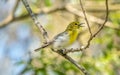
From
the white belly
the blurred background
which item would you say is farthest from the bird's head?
the blurred background

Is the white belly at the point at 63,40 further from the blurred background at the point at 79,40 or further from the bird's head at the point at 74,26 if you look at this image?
A: the blurred background at the point at 79,40

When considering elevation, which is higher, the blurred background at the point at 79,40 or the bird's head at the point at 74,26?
the bird's head at the point at 74,26

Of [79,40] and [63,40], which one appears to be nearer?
[63,40]

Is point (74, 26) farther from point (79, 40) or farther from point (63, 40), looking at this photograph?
point (79, 40)

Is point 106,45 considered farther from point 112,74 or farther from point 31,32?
point 31,32

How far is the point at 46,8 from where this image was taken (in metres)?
5.04

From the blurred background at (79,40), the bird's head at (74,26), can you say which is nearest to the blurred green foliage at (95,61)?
the blurred background at (79,40)

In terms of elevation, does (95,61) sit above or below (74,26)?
below

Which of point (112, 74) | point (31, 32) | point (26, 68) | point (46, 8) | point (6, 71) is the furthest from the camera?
point (31, 32)

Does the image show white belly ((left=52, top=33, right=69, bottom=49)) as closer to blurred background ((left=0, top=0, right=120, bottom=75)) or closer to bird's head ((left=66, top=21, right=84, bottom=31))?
bird's head ((left=66, top=21, right=84, bottom=31))

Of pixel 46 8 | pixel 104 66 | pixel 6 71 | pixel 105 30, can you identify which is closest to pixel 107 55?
pixel 104 66

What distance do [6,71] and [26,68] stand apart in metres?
2.22

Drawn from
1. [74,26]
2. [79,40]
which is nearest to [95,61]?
[79,40]

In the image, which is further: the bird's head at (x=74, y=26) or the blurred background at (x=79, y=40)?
the blurred background at (x=79, y=40)
